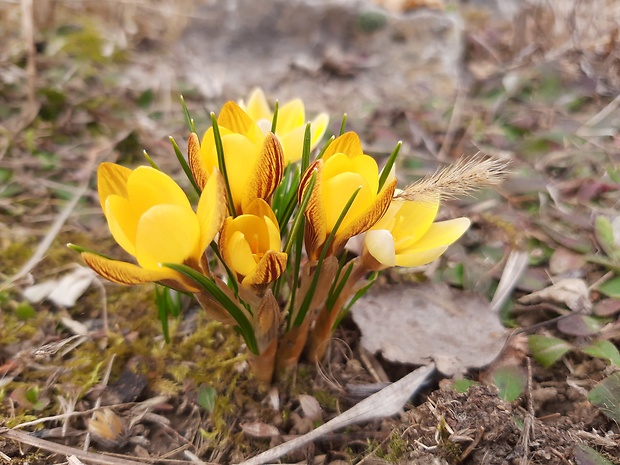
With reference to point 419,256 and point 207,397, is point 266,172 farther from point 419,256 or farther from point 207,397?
point 207,397

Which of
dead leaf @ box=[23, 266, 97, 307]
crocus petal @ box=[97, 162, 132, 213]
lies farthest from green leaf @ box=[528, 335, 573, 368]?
dead leaf @ box=[23, 266, 97, 307]

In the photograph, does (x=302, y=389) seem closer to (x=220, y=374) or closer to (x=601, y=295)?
(x=220, y=374)

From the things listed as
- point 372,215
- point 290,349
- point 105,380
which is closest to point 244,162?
point 372,215

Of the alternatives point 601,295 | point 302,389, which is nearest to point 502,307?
point 601,295

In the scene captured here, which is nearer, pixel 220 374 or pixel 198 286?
pixel 198 286

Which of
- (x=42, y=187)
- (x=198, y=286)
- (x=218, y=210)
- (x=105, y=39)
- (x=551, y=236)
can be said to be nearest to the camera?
(x=218, y=210)

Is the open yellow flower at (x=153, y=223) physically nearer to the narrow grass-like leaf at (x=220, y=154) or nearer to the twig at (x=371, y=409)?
the narrow grass-like leaf at (x=220, y=154)
